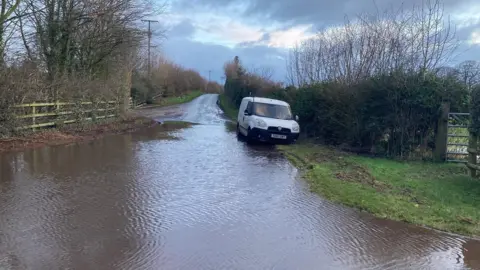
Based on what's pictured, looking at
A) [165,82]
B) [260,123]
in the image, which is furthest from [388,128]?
[165,82]

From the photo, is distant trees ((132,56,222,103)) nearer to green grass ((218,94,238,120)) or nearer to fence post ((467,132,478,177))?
green grass ((218,94,238,120))

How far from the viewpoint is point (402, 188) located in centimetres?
920

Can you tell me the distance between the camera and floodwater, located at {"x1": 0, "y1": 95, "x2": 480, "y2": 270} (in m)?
5.16

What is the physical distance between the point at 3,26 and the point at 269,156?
478 inches

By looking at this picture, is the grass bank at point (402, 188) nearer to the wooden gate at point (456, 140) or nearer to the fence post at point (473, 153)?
the fence post at point (473, 153)

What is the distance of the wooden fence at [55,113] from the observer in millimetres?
15656

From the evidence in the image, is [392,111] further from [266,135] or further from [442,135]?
[266,135]

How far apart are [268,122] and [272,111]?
4.84ft

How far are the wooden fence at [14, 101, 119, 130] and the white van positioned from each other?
7.58m

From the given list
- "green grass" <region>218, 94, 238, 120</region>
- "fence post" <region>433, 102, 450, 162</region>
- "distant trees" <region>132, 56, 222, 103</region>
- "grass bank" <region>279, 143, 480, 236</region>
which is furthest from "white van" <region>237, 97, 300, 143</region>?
"distant trees" <region>132, 56, 222, 103</region>

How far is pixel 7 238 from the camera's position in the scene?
548cm

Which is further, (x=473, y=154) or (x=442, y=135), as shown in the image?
(x=442, y=135)

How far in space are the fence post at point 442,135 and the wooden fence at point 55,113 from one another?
1385cm

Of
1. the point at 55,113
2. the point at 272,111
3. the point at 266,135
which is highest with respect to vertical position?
the point at 272,111
